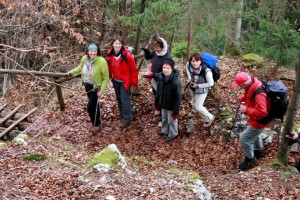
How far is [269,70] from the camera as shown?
988 centimetres

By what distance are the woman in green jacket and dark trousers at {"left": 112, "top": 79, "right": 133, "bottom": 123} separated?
417 millimetres

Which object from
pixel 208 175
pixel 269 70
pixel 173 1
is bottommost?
pixel 208 175

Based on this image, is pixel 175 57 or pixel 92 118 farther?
pixel 175 57

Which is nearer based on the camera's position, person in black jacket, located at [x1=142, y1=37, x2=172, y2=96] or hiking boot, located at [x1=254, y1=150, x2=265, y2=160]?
hiking boot, located at [x1=254, y1=150, x2=265, y2=160]

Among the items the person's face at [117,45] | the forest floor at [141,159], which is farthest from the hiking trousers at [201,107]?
Result: the person's face at [117,45]

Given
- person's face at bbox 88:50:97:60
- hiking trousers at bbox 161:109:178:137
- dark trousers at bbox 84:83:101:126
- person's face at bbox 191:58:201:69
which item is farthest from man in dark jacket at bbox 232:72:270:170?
dark trousers at bbox 84:83:101:126

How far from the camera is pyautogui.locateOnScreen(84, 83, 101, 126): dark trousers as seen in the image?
7.67m

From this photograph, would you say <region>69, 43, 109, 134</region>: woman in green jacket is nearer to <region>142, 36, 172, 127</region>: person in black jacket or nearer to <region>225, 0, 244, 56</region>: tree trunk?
<region>142, 36, 172, 127</region>: person in black jacket

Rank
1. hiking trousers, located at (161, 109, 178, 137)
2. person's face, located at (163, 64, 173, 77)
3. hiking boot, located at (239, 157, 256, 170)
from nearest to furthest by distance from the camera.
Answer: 1. hiking boot, located at (239, 157, 256, 170)
2. person's face, located at (163, 64, 173, 77)
3. hiking trousers, located at (161, 109, 178, 137)

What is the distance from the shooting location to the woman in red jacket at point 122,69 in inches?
285

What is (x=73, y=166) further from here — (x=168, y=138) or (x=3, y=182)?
(x=168, y=138)

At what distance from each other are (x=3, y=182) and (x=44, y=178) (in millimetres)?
560

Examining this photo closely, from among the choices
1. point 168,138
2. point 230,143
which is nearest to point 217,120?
point 230,143

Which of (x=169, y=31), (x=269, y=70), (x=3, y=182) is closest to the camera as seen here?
(x=3, y=182)
